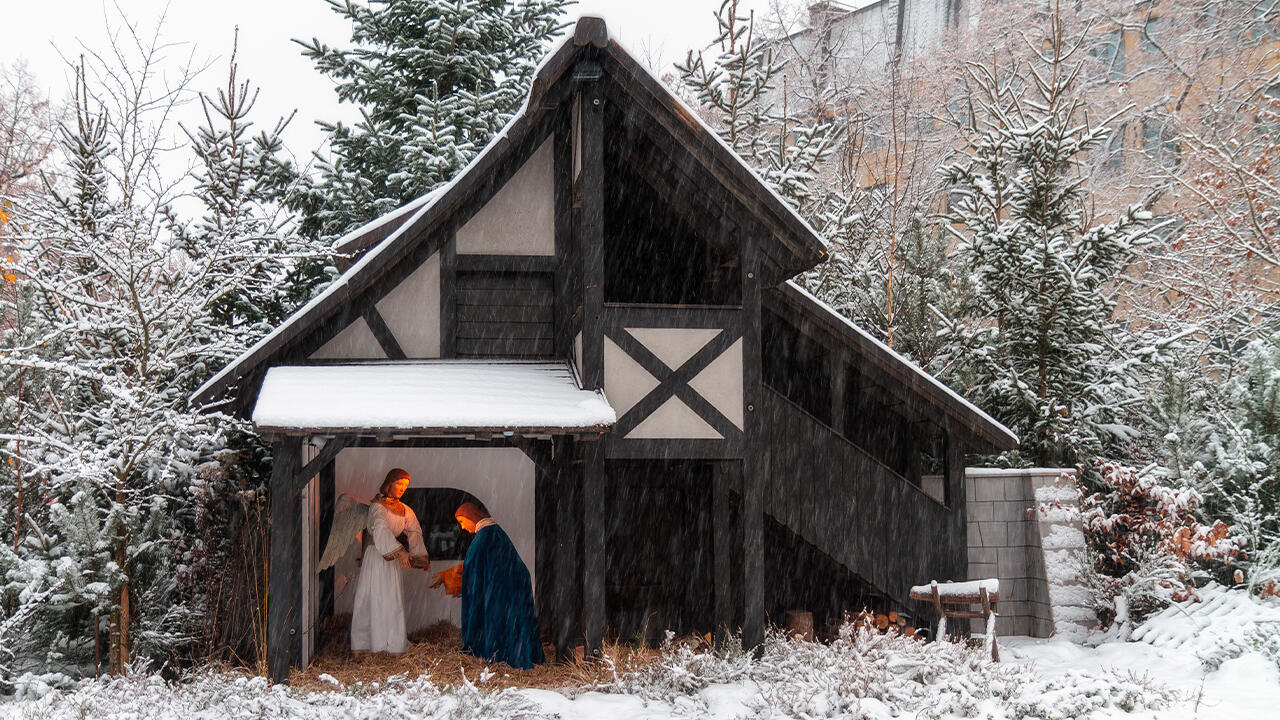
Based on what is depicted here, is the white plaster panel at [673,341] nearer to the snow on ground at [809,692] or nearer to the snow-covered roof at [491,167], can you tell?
the snow-covered roof at [491,167]

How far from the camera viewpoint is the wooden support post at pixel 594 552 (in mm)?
8836

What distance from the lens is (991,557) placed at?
38.3ft

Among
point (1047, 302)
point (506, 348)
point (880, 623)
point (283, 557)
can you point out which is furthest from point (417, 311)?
point (1047, 302)

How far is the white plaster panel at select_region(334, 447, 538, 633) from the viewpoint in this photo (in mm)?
11492

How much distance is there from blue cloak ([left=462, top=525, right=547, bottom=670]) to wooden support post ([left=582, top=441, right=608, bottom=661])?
687 millimetres

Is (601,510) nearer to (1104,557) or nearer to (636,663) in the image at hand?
(636,663)

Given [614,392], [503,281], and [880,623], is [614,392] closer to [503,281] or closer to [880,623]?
[503,281]

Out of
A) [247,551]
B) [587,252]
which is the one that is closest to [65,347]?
[247,551]

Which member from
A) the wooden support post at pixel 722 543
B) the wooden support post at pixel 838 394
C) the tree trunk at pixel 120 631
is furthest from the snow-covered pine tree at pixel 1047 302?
the tree trunk at pixel 120 631

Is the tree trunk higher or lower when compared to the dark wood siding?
lower

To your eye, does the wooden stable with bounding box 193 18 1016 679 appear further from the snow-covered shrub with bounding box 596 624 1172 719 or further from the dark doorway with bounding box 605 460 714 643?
the snow-covered shrub with bounding box 596 624 1172 719

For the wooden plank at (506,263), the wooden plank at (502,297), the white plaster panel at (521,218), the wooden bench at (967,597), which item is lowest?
the wooden bench at (967,597)

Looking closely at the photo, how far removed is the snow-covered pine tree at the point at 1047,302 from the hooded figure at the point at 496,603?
6.80m

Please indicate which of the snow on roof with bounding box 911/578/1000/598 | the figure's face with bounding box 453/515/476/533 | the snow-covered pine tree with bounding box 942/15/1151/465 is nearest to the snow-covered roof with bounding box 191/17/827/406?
the figure's face with bounding box 453/515/476/533
